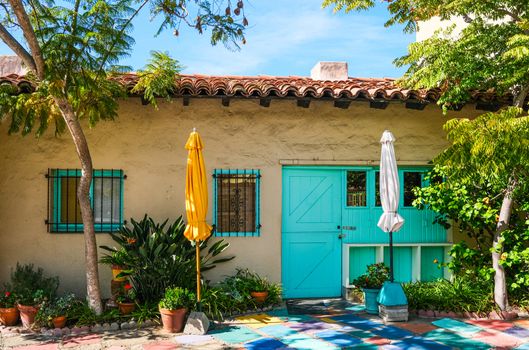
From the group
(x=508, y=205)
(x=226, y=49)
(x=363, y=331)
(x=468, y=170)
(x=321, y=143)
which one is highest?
(x=226, y=49)

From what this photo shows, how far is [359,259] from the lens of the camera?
8.52m

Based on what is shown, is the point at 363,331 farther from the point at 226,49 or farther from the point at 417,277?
the point at 226,49

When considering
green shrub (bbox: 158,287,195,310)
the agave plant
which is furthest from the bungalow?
green shrub (bbox: 158,287,195,310)

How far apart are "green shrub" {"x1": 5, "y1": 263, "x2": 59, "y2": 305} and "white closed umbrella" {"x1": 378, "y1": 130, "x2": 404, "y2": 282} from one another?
15.7ft

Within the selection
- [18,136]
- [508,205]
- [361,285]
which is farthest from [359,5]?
[18,136]

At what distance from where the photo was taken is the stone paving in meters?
5.84

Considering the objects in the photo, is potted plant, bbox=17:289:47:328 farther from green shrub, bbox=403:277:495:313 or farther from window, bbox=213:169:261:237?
green shrub, bbox=403:277:495:313

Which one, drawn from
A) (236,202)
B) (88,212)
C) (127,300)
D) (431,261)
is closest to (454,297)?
(431,261)

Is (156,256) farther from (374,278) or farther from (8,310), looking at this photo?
(374,278)

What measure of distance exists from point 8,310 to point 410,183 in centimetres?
665

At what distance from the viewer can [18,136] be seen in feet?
25.6

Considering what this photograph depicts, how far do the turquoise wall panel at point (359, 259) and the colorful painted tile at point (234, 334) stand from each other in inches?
105

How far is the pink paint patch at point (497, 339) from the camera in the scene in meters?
5.87

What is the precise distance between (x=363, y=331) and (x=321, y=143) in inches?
129
